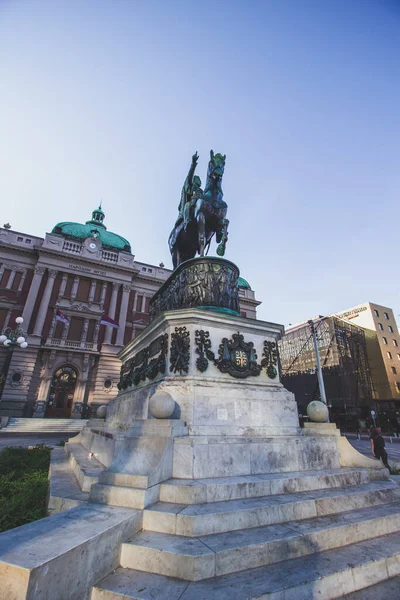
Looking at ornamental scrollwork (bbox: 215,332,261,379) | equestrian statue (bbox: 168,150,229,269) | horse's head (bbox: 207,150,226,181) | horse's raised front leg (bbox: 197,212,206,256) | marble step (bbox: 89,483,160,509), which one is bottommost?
marble step (bbox: 89,483,160,509)

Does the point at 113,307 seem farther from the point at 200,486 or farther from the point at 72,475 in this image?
the point at 200,486

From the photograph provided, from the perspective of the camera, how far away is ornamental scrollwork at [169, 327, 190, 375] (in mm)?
6105

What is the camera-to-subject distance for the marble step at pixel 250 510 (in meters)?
3.34

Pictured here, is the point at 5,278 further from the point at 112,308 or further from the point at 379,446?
the point at 379,446

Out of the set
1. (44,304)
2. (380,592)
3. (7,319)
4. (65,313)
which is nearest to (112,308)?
(65,313)

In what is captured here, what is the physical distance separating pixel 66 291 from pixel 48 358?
27.1 feet

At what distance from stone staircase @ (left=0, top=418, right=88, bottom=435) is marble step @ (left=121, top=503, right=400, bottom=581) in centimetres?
2205

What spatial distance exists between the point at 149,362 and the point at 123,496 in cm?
416

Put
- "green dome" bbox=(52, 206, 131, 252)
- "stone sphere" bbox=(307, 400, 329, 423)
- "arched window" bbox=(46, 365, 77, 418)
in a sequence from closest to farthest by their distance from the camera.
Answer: "stone sphere" bbox=(307, 400, 329, 423), "arched window" bbox=(46, 365, 77, 418), "green dome" bbox=(52, 206, 131, 252)

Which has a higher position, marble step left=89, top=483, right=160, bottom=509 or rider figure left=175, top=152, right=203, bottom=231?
rider figure left=175, top=152, right=203, bottom=231

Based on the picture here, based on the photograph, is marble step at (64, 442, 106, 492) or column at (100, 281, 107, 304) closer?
marble step at (64, 442, 106, 492)

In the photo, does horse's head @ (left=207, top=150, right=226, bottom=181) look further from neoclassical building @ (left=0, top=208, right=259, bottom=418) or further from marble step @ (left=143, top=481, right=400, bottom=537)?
neoclassical building @ (left=0, top=208, right=259, bottom=418)

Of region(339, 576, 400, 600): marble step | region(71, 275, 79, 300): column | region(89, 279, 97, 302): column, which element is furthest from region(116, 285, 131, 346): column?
region(339, 576, 400, 600): marble step

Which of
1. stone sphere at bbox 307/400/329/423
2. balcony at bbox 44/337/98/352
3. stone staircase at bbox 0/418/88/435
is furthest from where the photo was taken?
balcony at bbox 44/337/98/352
